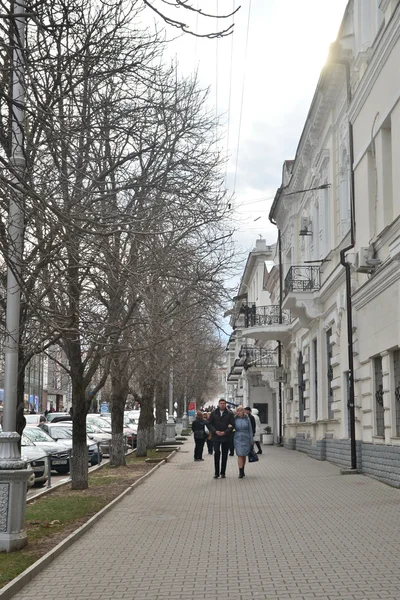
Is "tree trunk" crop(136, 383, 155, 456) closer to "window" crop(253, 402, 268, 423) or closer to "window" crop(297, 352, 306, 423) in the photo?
"window" crop(297, 352, 306, 423)

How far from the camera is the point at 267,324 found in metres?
35.5

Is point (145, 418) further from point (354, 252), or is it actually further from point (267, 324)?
point (354, 252)

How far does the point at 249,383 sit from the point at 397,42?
35.7m

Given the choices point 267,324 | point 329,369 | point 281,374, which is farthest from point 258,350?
point 329,369

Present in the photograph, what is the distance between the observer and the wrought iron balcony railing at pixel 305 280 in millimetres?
25141

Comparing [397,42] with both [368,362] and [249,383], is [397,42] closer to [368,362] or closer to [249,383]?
[368,362]

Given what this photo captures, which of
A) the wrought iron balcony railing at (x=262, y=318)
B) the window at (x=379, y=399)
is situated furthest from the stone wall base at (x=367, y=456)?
the wrought iron balcony railing at (x=262, y=318)

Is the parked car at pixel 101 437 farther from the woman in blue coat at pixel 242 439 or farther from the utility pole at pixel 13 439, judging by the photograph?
the utility pole at pixel 13 439

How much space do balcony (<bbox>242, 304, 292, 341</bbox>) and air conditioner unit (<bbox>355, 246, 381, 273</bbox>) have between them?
16.3 m

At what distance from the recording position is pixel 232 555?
9.09m

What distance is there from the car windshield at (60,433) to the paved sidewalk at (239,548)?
1235 cm

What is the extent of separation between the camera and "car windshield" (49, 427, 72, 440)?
91.8 feet

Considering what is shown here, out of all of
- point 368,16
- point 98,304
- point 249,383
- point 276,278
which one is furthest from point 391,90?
point 249,383

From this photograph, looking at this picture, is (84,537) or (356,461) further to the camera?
(356,461)
